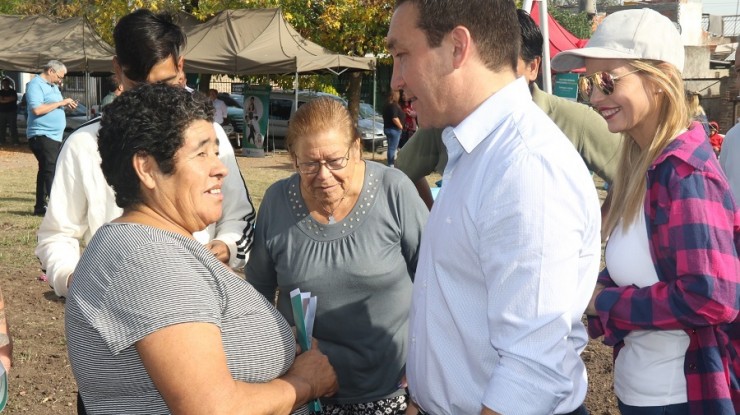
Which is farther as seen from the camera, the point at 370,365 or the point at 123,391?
the point at 370,365

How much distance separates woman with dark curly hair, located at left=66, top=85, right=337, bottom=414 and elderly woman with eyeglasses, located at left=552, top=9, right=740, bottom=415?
0.95 metres

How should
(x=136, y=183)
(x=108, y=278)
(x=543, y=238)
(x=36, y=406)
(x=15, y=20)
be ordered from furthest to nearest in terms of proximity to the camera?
(x=15, y=20), (x=36, y=406), (x=136, y=183), (x=108, y=278), (x=543, y=238)

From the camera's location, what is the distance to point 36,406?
4.88 meters

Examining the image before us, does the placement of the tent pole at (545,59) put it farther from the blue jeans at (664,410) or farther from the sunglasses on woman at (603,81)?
the blue jeans at (664,410)

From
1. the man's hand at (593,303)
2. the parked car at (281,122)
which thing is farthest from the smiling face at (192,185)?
the parked car at (281,122)

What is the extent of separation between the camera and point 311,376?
2389 millimetres

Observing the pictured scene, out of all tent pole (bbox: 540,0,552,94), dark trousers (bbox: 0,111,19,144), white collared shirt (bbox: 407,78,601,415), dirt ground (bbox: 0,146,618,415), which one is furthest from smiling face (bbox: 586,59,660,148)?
dark trousers (bbox: 0,111,19,144)

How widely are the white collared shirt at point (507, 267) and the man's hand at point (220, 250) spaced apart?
3.53 feet

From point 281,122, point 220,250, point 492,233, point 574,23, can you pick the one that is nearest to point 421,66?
point 492,233

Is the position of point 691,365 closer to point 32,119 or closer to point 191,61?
point 32,119

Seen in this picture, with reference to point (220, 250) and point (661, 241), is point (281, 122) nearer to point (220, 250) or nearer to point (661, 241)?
point (220, 250)

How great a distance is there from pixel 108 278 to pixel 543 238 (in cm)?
102

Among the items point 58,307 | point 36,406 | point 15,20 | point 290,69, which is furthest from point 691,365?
point 15,20

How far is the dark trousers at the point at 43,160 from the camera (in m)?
11.0
